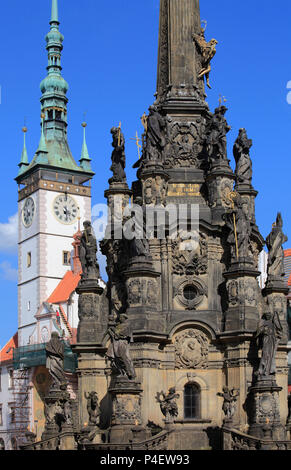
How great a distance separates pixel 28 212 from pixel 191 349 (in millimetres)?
57000

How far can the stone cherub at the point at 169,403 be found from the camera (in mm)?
25969

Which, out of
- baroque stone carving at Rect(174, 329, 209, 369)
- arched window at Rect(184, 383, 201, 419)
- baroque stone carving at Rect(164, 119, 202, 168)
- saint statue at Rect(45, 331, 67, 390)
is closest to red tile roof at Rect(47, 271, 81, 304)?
baroque stone carving at Rect(164, 119, 202, 168)

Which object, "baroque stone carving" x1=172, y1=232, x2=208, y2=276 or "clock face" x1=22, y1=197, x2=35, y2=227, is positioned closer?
"baroque stone carving" x1=172, y1=232, x2=208, y2=276

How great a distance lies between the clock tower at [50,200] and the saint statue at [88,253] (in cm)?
4613

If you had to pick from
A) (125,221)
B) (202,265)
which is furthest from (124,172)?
(202,265)

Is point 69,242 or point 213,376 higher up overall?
point 69,242

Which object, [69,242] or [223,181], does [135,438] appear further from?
[69,242]

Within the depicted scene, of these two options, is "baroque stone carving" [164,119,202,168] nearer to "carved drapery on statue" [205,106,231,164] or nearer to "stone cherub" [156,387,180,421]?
"carved drapery on statue" [205,106,231,164]

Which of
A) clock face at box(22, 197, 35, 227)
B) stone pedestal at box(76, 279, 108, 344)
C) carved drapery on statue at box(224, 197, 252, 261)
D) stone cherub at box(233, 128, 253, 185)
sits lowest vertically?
stone pedestal at box(76, 279, 108, 344)

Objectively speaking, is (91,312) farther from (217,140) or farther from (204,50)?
(204,50)

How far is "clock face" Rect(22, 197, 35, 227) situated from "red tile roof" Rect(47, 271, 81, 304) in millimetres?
8354

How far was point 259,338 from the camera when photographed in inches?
1025

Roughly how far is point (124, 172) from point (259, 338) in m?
7.87

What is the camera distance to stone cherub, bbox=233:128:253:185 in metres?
30.2
